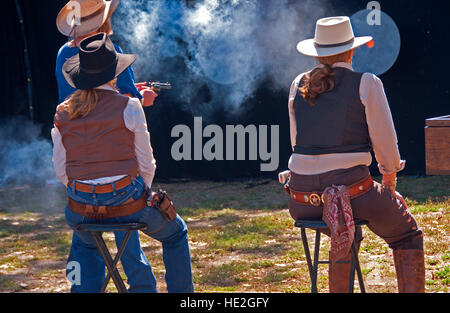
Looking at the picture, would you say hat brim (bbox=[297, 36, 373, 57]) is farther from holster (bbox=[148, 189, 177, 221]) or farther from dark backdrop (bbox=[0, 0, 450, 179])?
dark backdrop (bbox=[0, 0, 450, 179])

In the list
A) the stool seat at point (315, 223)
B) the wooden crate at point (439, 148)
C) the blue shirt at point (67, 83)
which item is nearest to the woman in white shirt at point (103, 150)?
the blue shirt at point (67, 83)

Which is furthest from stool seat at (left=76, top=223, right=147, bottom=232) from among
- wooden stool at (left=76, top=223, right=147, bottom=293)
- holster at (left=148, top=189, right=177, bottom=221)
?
holster at (left=148, top=189, right=177, bottom=221)

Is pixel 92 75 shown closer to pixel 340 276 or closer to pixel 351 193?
pixel 351 193

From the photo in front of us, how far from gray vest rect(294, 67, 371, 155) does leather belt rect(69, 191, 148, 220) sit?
944 mm

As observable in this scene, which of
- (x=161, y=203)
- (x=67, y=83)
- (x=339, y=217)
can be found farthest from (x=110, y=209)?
(x=339, y=217)

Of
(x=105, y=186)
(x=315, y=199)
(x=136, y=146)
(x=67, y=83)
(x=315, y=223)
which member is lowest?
(x=315, y=223)

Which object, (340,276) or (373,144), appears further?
(340,276)

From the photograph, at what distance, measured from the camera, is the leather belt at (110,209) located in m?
3.74

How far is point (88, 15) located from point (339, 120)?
175cm

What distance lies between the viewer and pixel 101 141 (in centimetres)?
370

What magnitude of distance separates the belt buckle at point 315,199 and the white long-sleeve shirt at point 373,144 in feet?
0.39

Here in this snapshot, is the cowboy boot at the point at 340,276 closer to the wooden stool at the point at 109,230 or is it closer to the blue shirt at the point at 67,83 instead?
the wooden stool at the point at 109,230
